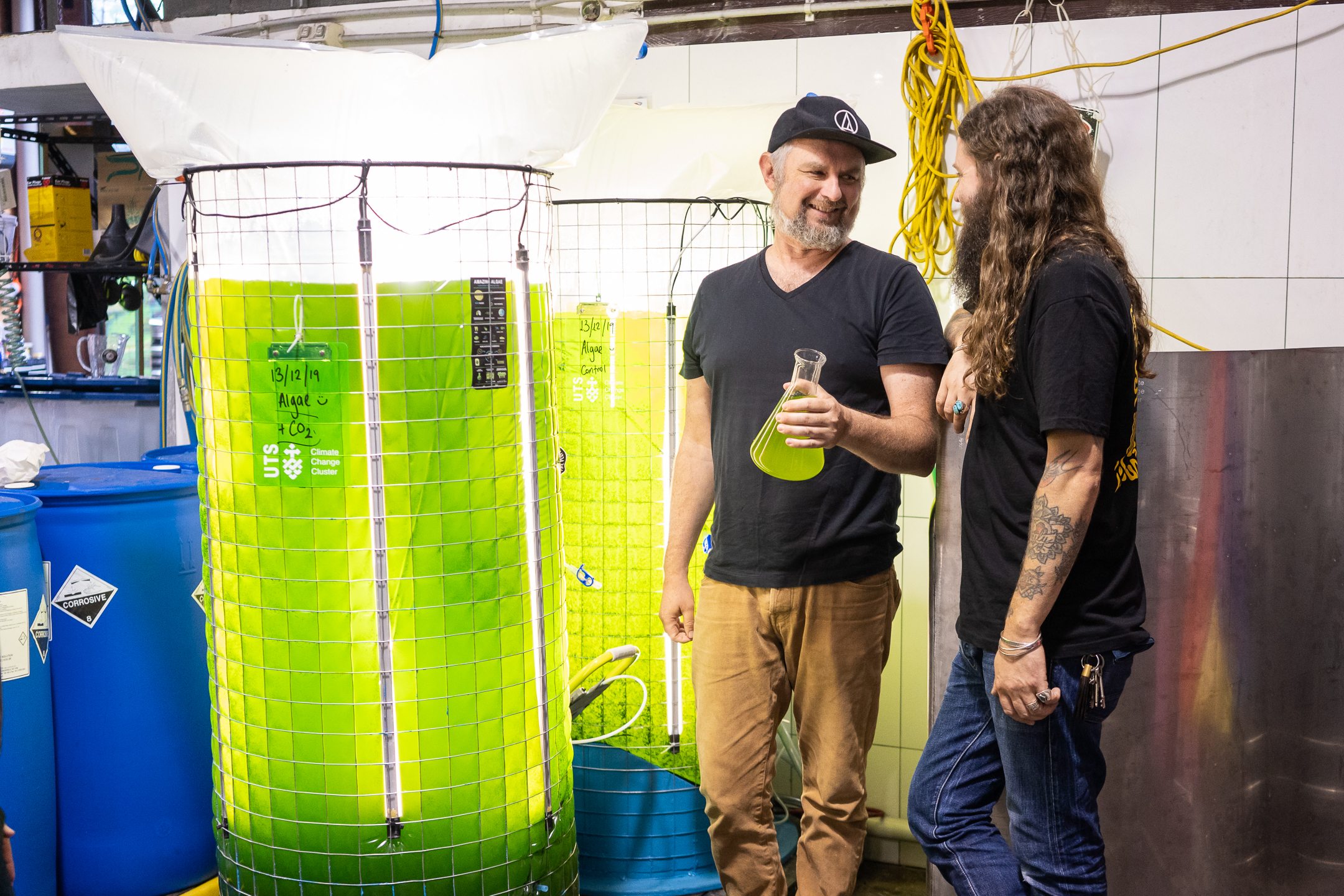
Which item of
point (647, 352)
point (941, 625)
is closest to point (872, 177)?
point (647, 352)

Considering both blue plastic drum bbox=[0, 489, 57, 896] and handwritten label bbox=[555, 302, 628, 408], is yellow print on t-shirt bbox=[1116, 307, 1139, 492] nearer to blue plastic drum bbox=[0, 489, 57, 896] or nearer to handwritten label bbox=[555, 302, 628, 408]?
handwritten label bbox=[555, 302, 628, 408]

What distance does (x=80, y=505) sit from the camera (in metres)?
2.14

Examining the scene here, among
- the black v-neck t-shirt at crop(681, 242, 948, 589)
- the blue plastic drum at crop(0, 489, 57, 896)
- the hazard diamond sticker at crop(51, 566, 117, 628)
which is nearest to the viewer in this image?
the black v-neck t-shirt at crop(681, 242, 948, 589)

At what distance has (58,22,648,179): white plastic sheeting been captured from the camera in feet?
5.33

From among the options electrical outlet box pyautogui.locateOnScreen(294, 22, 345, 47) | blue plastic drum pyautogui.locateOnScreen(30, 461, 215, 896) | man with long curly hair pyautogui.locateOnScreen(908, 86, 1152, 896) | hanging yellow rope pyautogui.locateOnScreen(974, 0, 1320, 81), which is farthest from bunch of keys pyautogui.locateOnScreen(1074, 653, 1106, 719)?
electrical outlet box pyautogui.locateOnScreen(294, 22, 345, 47)

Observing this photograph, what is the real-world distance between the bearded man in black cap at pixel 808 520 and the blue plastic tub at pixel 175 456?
1.28 metres

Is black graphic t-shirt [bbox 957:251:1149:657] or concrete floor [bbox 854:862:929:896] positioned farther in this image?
concrete floor [bbox 854:862:929:896]

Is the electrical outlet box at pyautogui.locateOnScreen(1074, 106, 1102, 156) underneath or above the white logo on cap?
above

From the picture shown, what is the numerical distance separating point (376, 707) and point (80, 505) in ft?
2.95

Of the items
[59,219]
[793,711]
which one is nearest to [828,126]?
[793,711]

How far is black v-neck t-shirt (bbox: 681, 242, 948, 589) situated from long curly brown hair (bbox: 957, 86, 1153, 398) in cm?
35

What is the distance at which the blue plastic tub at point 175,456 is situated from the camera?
97.1 inches

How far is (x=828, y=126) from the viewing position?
183 cm

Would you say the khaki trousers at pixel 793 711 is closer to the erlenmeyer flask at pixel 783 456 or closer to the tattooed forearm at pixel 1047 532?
the erlenmeyer flask at pixel 783 456
